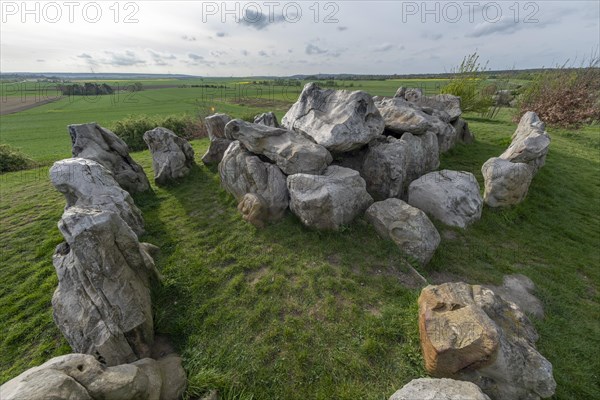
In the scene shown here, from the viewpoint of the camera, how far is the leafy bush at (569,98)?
27.4m

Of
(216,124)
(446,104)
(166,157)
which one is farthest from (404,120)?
(166,157)

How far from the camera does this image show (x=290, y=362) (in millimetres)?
5980

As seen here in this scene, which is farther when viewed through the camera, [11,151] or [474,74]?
[474,74]

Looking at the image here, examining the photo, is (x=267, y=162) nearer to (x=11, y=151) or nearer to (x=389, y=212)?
(x=389, y=212)

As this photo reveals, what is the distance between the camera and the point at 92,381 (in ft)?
14.6

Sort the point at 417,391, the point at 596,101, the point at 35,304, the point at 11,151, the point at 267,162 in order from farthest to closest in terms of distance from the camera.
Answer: the point at 596,101 → the point at 11,151 → the point at 267,162 → the point at 35,304 → the point at 417,391

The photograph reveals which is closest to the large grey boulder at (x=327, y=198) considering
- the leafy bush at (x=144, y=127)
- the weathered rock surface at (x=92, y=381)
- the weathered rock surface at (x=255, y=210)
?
the weathered rock surface at (x=255, y=210)

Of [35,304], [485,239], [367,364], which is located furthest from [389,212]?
[35,304]

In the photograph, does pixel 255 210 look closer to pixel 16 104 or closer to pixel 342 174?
pixel 342 174

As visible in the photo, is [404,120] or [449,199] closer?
[449,199]

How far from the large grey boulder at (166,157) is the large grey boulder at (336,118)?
594cm

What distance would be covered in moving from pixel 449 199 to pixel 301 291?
6.96m

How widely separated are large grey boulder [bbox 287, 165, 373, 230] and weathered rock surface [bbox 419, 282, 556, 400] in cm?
437

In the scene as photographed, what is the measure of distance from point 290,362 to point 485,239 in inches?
A: 337
